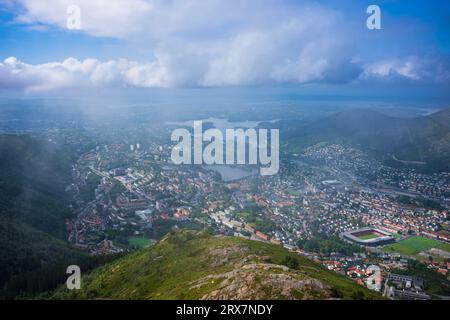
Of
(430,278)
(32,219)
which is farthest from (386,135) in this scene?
(32,219)

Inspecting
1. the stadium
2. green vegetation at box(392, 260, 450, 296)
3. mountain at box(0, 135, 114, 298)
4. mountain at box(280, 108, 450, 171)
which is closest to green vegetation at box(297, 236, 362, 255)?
the stadium

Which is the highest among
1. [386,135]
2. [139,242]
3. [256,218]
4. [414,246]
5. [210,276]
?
[386,135]

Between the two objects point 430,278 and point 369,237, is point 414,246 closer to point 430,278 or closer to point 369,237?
point 369,237

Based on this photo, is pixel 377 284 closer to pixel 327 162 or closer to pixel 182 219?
pixel 182 219

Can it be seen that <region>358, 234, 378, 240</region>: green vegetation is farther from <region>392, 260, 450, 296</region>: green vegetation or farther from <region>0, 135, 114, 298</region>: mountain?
<region>0, 135, 114, 298</region>: mountain

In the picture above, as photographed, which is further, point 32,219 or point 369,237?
point 32,219

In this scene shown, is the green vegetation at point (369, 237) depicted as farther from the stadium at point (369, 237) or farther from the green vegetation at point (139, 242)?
the green vegetation at point (139, 242)
